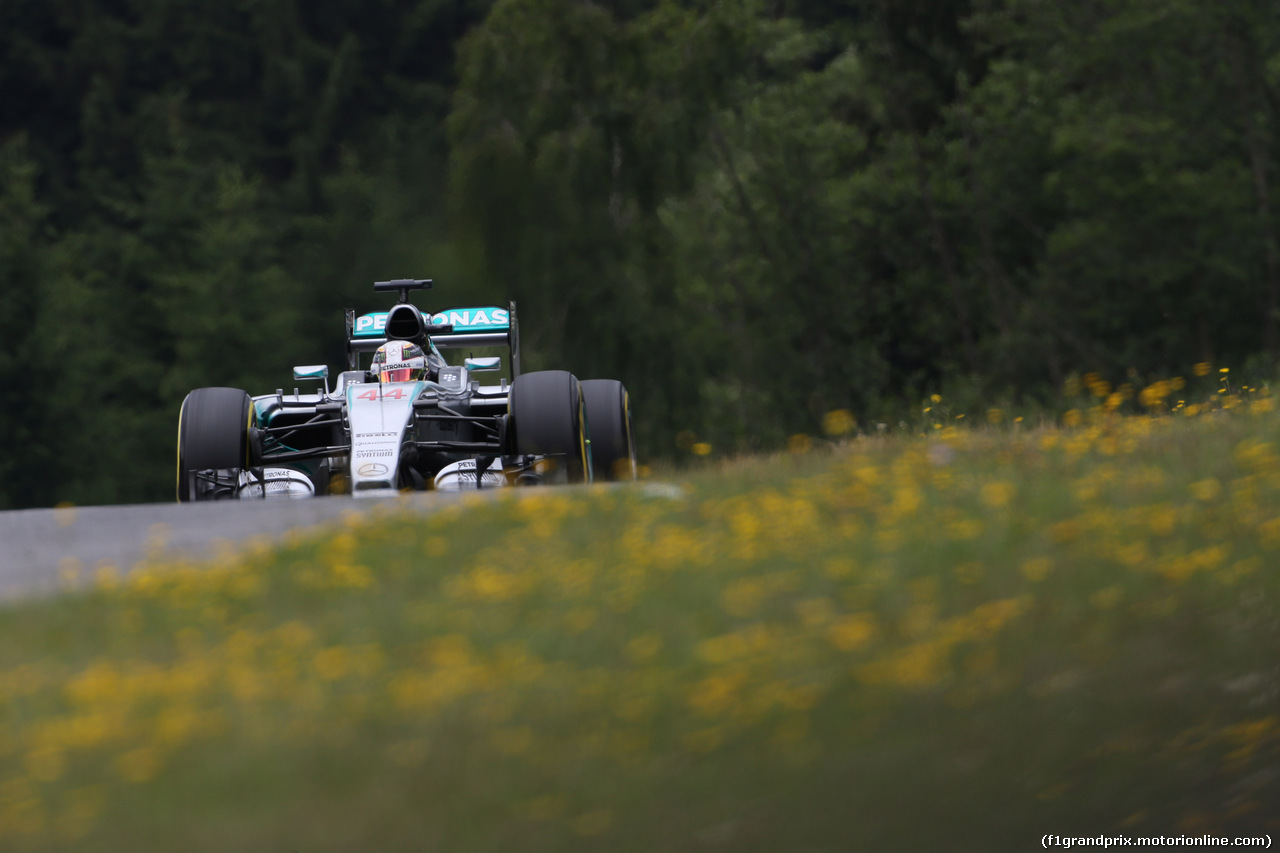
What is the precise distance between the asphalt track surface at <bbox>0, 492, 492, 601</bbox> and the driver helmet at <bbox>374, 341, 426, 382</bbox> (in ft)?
9.77

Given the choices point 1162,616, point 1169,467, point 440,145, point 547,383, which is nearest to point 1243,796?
point 1162,616

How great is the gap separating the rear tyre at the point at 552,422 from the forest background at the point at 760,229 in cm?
1534

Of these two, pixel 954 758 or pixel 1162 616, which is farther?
pixel 1162 616

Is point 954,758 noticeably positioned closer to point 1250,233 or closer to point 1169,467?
point 1169,467

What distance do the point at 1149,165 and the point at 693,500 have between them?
2161cm

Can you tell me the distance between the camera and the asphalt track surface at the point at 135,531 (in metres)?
6.99

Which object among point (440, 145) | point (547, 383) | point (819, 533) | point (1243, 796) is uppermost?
point (440, 145)

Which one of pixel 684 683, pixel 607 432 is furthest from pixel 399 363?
pixel 684 683

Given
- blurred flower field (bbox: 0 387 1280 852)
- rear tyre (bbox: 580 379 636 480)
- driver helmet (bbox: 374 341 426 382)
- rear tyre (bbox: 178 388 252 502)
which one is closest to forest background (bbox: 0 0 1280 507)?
rear tyre (bbox: 580 379 636 480)

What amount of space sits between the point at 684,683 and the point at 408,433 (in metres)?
6.00

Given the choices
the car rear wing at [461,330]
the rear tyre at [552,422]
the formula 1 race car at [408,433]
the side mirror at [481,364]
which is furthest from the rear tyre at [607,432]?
the side mirror at [481,364]

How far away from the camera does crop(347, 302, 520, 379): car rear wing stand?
41.6ft

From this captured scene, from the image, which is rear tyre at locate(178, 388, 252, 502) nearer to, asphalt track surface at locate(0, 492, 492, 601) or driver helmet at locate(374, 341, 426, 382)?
driver helmet at locate(374, 341, 426, 382)

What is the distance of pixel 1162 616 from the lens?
19.3 feet
